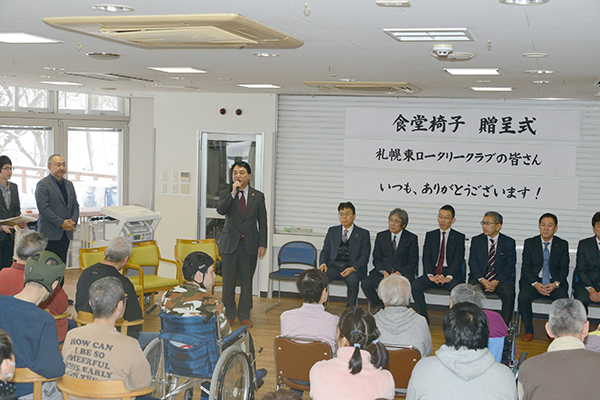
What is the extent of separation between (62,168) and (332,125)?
141 inches

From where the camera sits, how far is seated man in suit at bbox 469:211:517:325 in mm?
7027

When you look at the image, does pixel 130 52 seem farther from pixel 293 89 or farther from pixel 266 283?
pixel 266 283

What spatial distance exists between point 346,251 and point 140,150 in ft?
17.6

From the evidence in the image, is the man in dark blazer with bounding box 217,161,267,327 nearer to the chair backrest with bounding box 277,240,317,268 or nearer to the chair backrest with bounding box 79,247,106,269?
the chair backrest with bounding box 277,240,317,268

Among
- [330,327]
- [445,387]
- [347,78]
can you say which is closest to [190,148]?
[347,78]

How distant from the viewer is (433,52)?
13.2ft

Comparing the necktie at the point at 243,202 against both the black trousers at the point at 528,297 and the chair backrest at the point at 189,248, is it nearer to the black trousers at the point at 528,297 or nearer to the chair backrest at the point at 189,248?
the chair backrest at the point at 189,248

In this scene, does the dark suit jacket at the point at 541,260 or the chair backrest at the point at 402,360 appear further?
the dark suit jacket at the point at 541,260

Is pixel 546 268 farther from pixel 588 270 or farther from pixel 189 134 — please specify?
pixel 189 134

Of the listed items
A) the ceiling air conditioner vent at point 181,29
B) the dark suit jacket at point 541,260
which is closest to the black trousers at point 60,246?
the ceiling air conditioner vent at point 181,29

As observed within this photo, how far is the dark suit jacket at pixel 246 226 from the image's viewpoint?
700 centimetres

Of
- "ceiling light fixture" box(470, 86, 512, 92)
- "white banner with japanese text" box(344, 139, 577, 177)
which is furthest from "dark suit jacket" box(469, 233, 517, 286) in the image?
"ceiling light fixture" box(470, 86, 512, 92)

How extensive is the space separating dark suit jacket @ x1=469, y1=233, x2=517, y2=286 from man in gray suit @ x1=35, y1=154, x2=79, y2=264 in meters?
4.88

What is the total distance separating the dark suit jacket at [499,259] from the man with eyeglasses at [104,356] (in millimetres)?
4866
